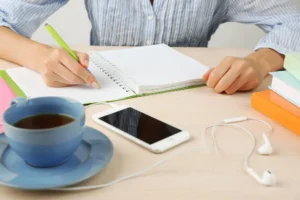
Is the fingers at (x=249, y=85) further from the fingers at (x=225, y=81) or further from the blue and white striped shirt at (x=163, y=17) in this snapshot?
the blue and white striped shirt at (x=163, y=17)

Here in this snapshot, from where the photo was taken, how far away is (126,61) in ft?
3.13

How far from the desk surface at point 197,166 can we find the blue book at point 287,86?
0.05 m

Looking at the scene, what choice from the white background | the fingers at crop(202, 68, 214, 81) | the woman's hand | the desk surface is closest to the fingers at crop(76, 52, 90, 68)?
the woman's hand

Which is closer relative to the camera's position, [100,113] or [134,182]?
[134,182]

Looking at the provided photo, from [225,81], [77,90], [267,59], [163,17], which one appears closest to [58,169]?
[77,90]

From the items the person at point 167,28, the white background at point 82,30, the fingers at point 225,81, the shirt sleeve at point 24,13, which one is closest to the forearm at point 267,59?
the person at point 167,28

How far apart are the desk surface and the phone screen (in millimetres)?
22

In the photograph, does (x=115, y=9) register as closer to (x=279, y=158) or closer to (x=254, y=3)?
(x=254, y=3)

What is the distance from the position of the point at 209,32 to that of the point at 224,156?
30.2 inches

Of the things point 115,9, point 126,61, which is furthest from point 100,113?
point 115,9

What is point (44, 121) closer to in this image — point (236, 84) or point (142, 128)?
point (142, 128)

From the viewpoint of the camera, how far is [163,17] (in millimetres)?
1198

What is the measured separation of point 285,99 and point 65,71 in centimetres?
40

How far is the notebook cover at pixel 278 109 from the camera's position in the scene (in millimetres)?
717
